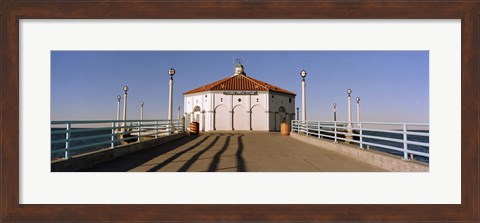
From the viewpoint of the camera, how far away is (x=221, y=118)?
27.0 m

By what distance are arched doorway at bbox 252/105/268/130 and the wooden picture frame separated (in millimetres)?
24024

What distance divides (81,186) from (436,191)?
189 inches

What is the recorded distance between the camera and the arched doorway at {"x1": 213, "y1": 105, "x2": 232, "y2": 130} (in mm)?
26938

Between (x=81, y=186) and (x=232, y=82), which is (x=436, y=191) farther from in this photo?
(x=232, y=82)

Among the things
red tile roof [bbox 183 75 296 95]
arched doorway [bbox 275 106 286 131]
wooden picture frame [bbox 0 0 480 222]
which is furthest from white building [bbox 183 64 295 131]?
wooden picture frame [bbox 0 0 480 222]

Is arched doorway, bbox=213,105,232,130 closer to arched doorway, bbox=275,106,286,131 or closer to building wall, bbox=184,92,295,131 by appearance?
building wall, bbox=184,92,295,131

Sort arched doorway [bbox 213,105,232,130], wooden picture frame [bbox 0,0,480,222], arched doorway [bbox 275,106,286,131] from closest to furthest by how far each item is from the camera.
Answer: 1. wooden picture frame [bbox 0,0,480,222]
2. arched doorway [bbox 213,105,232,130]
3. arched doorway [bbox 275,106,286,131]

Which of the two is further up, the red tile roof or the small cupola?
the small cupola
